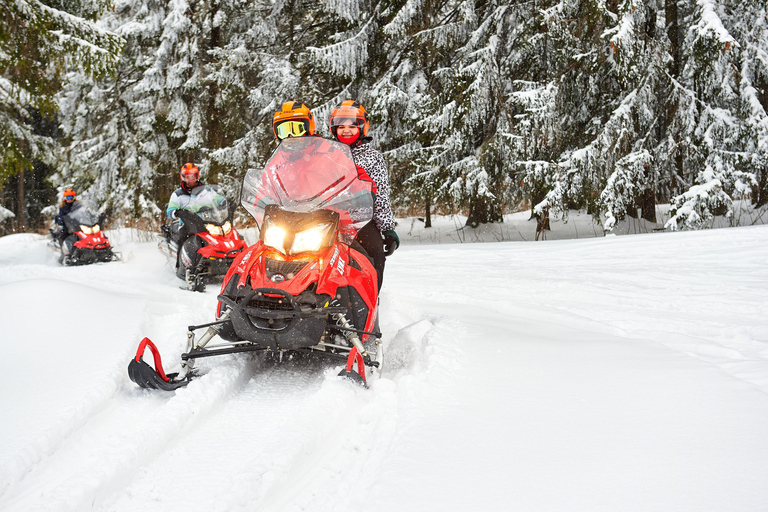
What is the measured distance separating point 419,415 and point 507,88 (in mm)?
8771

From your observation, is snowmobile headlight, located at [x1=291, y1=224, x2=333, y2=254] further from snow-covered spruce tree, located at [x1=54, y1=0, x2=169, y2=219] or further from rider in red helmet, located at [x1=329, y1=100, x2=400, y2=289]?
snow-covered spruce tree, located at [x1=54, y1=0, x2=169, y2=219]

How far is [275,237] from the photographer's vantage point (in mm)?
3320

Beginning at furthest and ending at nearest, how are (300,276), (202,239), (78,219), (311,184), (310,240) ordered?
(78,219), (202,239), (311,184), (310,240), (300,276)

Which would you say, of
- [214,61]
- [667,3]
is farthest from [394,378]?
[214,61]

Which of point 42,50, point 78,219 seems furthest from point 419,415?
point 78,219

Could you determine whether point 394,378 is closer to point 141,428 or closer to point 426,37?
point 141,428

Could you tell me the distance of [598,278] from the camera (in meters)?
5.77

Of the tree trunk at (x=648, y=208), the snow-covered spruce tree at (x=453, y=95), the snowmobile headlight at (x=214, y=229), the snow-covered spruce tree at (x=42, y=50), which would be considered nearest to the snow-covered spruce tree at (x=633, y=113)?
the snow-covered spruce tree at (x=453, y=95)

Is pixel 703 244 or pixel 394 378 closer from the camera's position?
pixel 394 378

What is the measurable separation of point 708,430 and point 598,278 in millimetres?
3905

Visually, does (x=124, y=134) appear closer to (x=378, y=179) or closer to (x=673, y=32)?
(x=378, y=179)

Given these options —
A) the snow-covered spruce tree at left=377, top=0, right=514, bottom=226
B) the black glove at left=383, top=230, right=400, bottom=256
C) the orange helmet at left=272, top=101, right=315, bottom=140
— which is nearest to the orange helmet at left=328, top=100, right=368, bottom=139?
Result: the orange helmet at left=272, top=101, right=315, bottom=140

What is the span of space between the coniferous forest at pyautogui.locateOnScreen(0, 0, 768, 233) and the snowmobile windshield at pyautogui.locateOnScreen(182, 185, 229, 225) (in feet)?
9.97

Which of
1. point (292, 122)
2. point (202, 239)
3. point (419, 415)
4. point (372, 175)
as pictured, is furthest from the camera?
point (202, 239)
